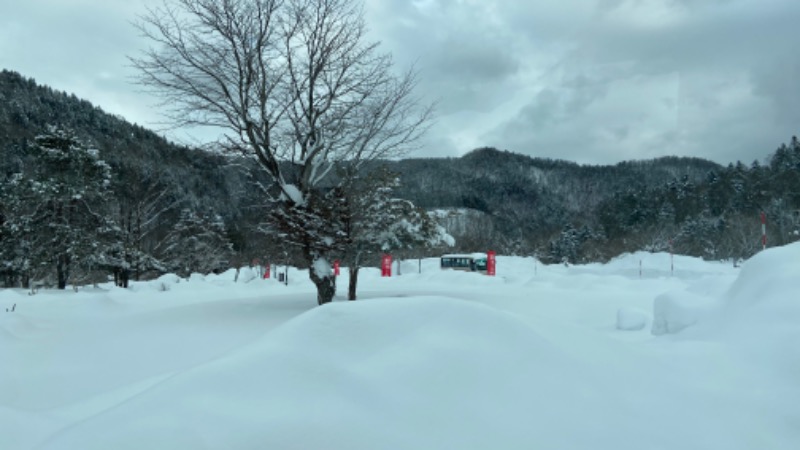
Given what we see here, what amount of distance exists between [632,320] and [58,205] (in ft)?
95.1

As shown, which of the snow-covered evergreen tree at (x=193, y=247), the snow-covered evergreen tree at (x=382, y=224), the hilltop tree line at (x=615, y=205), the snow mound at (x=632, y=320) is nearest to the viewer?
the snow mound at (x=632, y=320)

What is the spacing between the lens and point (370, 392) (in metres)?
2.93

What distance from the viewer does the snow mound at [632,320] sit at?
766 centimetres

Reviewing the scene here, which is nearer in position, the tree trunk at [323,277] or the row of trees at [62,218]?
the tree trunk at [323,277]

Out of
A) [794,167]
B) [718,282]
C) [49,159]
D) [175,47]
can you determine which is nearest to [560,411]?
[718,282]

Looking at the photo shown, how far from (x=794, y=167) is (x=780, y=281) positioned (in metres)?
65.5

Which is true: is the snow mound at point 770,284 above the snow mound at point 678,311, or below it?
above

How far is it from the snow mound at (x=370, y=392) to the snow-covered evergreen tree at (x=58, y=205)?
88.1ft

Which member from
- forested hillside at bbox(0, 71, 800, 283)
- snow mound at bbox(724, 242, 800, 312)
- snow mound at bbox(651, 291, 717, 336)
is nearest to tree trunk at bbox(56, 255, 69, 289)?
forested hillside at bbox(0, 71, 800, 283)

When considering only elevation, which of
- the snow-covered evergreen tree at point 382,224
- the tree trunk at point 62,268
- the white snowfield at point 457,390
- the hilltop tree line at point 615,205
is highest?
the hilltop tree line at point 615,205

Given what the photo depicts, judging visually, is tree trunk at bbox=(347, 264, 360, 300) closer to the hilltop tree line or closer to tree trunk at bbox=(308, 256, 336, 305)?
tree trunk at bbox=(308, 256, 336, 305)

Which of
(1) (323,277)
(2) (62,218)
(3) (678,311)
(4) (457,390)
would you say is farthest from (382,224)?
(2) (62,218)

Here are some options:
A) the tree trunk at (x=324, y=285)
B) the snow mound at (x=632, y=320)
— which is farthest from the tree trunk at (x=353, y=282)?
the snow mound at (x=632, y=320)

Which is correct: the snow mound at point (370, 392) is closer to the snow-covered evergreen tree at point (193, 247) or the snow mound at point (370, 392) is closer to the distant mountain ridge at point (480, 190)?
the distant mountain ridge at point (480, 190)
